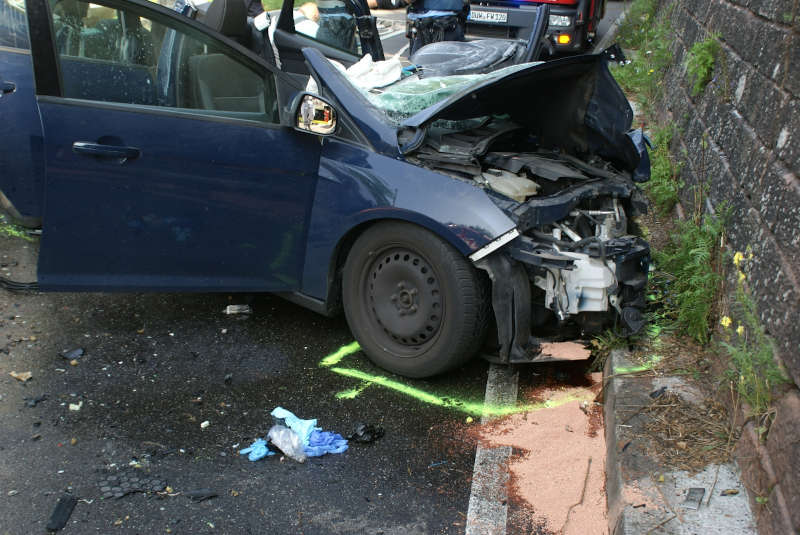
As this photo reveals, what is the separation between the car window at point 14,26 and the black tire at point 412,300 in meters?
2.82

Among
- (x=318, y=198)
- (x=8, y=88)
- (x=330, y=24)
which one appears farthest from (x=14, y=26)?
(x=330, y=24)

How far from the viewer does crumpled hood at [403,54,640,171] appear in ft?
13.9

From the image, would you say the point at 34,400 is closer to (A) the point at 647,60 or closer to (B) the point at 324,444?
(B) the point at 324,444

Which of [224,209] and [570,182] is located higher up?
[570,182]

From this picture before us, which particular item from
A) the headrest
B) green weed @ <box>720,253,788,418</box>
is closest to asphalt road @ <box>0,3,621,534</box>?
green weed @ <box>720,253,788,418</box>

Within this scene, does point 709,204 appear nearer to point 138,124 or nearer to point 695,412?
point 695,412

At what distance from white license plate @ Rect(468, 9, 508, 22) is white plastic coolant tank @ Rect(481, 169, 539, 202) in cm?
813

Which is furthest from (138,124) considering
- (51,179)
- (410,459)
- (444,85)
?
(410,459)

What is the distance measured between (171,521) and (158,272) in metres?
1.59

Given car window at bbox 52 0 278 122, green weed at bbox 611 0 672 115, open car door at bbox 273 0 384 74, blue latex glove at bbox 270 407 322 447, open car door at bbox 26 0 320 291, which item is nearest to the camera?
blue latex glove at bbox 270 407 322 447

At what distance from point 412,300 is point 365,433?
0.75 metres

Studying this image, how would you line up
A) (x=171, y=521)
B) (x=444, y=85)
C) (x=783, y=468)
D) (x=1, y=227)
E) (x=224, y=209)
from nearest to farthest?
(x=783, y=468)
(x=171, y=521)
(x=224, y=209)
(x=444, y=85)
(x=1, y=227)

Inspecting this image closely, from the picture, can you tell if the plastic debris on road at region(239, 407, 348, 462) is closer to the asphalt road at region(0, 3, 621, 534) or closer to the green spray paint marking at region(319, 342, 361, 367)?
the asphalt road at region(0, 3, 621, 534)

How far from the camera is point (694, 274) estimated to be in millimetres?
4129
